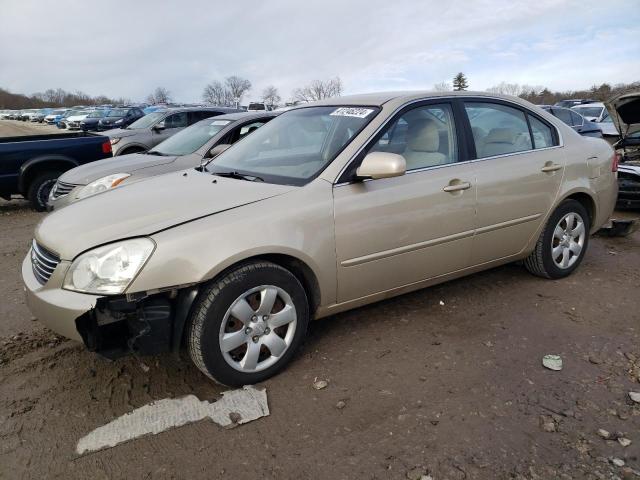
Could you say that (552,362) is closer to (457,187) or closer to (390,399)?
(390,399)

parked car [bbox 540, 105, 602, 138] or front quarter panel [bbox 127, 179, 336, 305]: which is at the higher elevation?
front quarter panel [bbox 127, 179, 336, 305]

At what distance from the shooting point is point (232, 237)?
260cm

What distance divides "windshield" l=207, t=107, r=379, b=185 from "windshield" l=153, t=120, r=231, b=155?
2918 millimetres

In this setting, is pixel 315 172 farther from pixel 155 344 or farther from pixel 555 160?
pixel 555 160

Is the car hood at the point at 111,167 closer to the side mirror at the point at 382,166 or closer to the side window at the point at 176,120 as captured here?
the side mirror at the point at 382,166

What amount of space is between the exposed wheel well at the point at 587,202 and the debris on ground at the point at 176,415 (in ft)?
10.7

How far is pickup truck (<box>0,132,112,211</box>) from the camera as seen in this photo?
7.79 meters

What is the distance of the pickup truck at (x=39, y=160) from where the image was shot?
7.79 m

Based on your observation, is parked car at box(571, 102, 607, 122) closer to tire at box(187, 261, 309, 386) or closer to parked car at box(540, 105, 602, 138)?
parked car at box(540, 105, 602, 138)

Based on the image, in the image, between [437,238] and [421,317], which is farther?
[421,317]

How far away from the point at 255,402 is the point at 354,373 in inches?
25.1

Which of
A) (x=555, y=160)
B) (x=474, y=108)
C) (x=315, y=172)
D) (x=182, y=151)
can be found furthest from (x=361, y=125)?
(x=182, y=151)

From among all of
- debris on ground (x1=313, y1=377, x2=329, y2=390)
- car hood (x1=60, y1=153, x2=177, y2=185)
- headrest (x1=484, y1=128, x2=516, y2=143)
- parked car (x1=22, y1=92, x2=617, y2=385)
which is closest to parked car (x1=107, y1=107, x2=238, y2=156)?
car hood (x1=60, y1=153, x2=177, y2=185)

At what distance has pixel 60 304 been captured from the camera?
2463 mm
